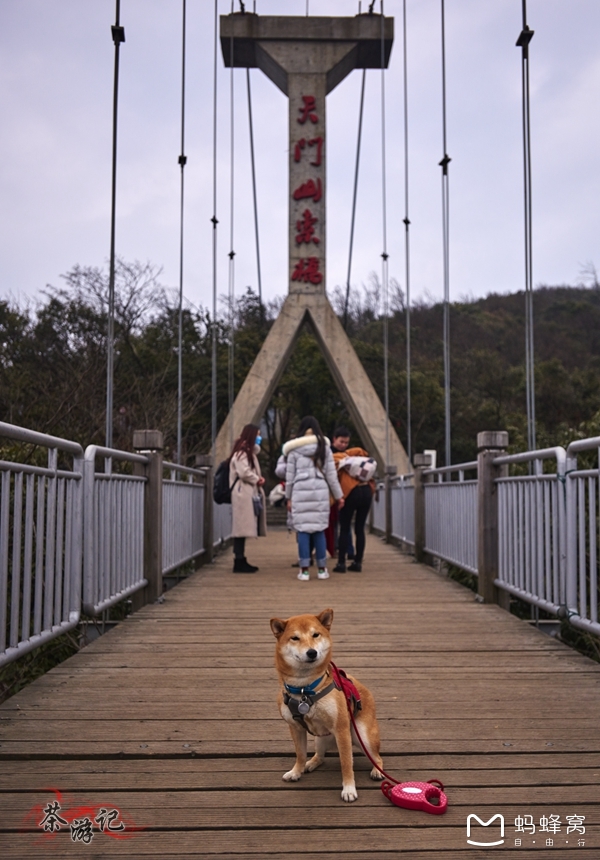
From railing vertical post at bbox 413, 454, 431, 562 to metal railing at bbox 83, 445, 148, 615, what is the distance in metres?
3.50

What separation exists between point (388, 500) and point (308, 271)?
20.9 feet

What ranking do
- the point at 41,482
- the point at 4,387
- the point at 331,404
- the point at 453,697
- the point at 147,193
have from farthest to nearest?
the point at 331,404
the point at 147,193
the point at 4,387
the point at 41,482
the point at 453,697

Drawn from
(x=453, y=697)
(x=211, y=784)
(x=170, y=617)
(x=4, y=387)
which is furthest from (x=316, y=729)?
(x=4, y=387)

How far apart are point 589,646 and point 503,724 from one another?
311cm

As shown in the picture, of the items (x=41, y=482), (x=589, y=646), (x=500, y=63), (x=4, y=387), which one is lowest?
(x=589, y=646)

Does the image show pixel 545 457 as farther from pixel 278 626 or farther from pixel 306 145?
pixel 306 145

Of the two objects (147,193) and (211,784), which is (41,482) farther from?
(147,193)

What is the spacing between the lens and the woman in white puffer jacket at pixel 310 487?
6516 mm

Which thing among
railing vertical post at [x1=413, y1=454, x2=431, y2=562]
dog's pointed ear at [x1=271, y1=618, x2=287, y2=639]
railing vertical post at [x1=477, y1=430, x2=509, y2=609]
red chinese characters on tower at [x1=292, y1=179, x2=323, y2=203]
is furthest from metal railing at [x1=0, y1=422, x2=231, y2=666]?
red chinese characters on tower at [x1=292, y1=179, x2=323, y2=203]

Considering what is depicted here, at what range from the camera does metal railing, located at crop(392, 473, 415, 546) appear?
9.07m

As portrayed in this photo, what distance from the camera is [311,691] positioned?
200 cm

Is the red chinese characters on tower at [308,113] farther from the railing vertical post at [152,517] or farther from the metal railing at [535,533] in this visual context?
the metal railing at [535,533]

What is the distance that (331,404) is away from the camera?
24688 millimetres

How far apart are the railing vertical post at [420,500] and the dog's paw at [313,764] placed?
568cm
